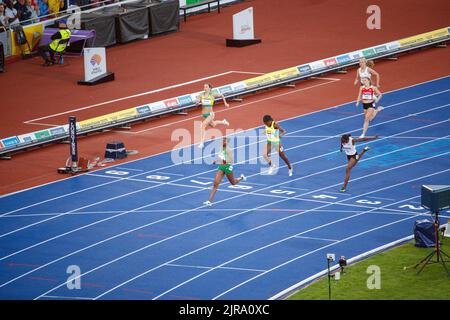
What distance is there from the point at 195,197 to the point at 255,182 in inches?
65.1

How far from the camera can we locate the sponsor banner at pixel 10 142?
104 feet

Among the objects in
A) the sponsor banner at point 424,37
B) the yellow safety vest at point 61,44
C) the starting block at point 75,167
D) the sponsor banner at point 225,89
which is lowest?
the starting block at point 75,167

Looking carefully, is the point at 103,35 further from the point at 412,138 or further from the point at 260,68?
the point at 412,138

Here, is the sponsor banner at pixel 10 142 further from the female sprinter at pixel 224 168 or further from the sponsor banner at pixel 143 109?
the female sprinter at pixel 224 168

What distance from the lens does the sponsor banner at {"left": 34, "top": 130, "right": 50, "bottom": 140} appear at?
32250 millimetres

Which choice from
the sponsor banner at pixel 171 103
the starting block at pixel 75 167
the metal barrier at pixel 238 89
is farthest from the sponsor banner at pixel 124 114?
the starting block at pixel 75 167

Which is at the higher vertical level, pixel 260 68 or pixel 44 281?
pixel 260 68

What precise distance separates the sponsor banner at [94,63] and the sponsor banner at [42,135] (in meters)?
5.99

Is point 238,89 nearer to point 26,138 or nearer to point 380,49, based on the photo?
point 380,49

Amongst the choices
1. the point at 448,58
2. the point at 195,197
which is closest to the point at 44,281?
the point at 195,197

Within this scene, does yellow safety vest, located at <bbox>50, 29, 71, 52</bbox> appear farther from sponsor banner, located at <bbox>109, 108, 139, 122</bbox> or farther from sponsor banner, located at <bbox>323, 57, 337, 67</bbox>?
sponsor banner, located at <bbox>323, 57, 337, 67</bbox>

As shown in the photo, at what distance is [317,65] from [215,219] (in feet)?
44.3

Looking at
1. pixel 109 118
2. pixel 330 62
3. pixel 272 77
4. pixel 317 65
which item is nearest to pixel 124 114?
pixel 109 118

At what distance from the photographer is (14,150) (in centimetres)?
3170
